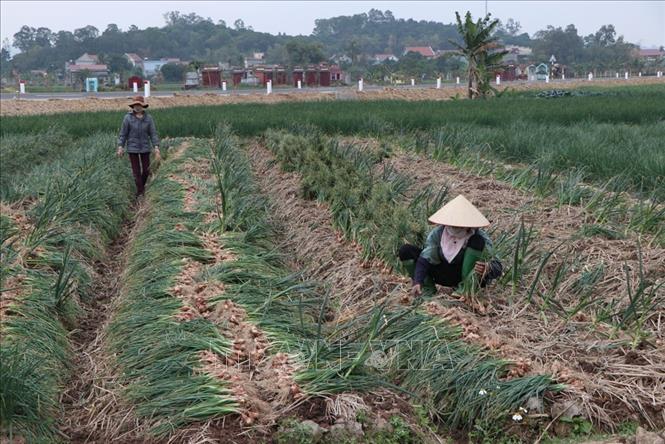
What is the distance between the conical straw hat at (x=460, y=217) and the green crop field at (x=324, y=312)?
38cm

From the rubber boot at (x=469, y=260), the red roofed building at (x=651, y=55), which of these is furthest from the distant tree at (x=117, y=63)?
the rubber boot at (x=469, y=260)

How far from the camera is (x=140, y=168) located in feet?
33.9

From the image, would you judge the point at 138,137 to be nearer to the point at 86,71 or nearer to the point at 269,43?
the point at 86,71

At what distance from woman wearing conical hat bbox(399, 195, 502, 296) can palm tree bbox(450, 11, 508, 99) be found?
75.4ft

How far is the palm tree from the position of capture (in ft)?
91.5

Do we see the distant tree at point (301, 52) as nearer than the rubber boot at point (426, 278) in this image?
No

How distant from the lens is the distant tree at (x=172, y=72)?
227 ft

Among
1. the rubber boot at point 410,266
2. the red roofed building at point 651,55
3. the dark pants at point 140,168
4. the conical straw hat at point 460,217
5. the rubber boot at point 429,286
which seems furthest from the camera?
the red roofed building at point 651,55

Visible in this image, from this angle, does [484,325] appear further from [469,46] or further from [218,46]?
[218,46]

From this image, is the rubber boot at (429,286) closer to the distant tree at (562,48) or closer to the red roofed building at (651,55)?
the red roofed building at (651,55)

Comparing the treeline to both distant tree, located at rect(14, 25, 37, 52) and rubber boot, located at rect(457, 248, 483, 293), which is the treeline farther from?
rubber boot, located at rect(457, 248, 483, 293)

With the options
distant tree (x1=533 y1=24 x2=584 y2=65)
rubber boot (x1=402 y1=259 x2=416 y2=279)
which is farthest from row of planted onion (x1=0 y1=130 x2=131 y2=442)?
distant tree (x1=533 y1=24 x2=584 y2=65)

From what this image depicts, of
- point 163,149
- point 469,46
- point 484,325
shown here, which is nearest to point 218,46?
point 469,46

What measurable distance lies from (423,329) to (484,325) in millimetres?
456
